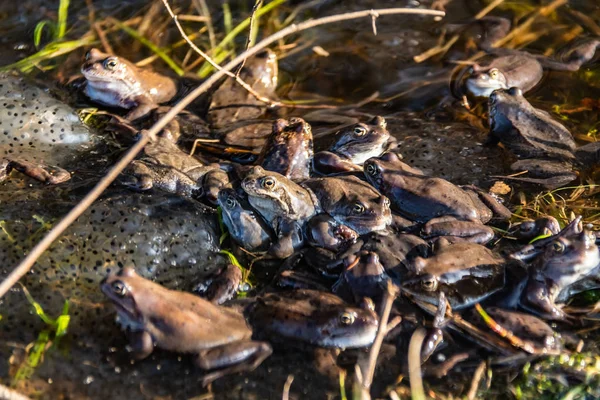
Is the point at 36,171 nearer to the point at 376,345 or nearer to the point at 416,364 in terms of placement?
the point at 376,345

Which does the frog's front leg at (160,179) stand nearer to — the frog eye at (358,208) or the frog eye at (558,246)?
the frog eye at (358,208)

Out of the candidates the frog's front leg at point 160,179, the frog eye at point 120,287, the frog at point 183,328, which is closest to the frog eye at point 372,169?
the frog's front leg at point 160,179

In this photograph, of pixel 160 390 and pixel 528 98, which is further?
pixel 528 98

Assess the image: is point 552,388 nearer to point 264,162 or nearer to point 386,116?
point 264,162

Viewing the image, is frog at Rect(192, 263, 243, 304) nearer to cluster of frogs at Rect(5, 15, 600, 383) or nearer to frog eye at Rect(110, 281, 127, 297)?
cluster of frogs at Rect(5, 15, 600, 383)

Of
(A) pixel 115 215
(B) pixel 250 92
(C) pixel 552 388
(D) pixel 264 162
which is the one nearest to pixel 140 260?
(A) pixel 115 215

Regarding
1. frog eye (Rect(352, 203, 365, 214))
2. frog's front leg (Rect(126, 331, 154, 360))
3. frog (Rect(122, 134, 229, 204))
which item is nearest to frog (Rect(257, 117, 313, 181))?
frog (Rect(122, 134, 229, 204))
